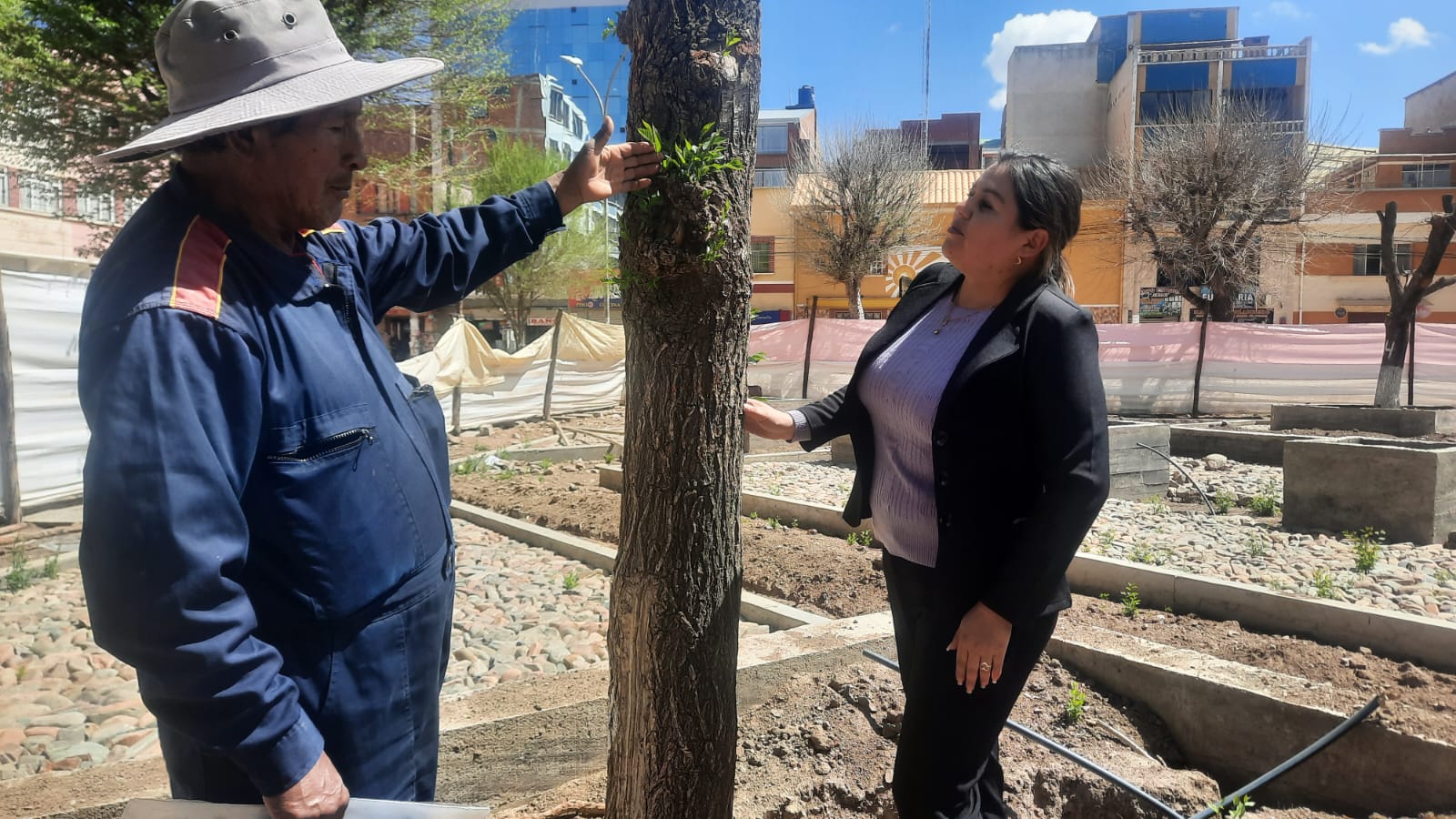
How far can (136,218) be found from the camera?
1368 millimetres

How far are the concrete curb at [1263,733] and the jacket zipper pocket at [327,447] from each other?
10.5ft

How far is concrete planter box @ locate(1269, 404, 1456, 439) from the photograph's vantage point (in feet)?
33.5

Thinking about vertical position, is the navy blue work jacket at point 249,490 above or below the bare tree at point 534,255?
below

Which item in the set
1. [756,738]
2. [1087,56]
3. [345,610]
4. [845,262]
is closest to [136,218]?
[345,610]

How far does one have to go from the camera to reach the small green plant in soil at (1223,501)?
23.7 feet

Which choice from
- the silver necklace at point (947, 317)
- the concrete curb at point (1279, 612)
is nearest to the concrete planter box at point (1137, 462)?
the concrete curb at point (1279, 612)

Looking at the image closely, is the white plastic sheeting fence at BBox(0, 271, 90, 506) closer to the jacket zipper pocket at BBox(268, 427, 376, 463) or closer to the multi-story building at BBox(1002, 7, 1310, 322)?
the jacket zipper pocket at BBox(268, 427, 376, 463)

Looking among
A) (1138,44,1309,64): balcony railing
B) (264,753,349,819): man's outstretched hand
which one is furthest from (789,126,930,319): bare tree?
(264,753,349,819): man's outstretched hand

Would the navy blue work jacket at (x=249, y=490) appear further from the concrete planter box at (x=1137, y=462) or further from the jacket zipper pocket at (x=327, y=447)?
the concrete planter box at (x=1137, y=462)

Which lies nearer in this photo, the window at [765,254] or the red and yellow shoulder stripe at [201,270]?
the red and yellow shoulder stripe at [201,270]

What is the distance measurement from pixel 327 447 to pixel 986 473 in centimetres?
137

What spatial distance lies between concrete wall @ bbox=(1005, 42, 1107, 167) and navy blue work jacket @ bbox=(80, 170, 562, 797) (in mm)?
41695

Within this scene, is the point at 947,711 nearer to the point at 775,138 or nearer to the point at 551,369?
the point at 551,369

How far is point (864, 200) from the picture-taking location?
95.7 feet
